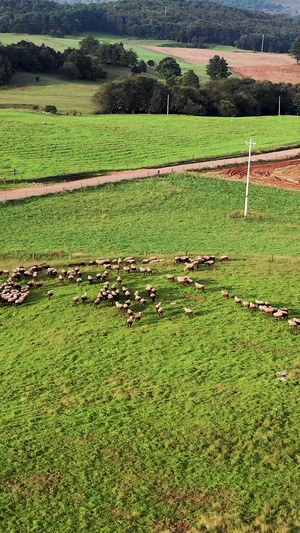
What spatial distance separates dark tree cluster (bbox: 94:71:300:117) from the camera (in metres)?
112

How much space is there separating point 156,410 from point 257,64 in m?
165

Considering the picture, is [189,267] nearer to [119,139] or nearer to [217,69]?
[119,139]

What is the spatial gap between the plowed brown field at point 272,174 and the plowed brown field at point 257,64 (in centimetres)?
8351

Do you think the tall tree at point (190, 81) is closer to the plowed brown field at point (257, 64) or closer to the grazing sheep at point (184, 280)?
the plowed brown field at point (257, 64)

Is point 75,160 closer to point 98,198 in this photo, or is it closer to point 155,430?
point 98,198

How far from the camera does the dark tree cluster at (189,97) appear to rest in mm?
111750

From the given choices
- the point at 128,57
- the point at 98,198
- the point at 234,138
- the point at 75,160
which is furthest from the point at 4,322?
the point at 128,57

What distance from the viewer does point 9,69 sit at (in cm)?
12206

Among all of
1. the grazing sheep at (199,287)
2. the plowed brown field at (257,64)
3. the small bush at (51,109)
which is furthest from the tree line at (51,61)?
the grazing sheep at (199,287)

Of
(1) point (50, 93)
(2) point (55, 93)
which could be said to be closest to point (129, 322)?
(1) point (50, 93)

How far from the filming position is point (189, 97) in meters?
114

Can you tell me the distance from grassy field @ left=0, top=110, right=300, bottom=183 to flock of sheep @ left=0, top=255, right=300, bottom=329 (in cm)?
3022

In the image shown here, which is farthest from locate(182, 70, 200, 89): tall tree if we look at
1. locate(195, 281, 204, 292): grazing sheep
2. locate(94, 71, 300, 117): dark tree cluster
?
locate(195, 281, 204, 292): grazing sheep

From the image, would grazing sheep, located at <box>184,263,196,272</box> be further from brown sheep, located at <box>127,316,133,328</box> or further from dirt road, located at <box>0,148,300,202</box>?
dirt road, located at <box>0,148,300,202</box>
